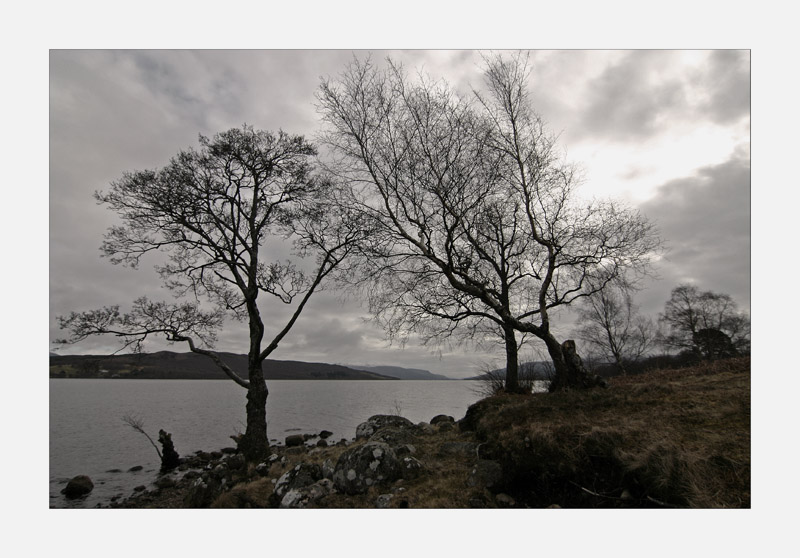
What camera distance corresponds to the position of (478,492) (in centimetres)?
615

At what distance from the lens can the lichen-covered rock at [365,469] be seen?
7.09 metres

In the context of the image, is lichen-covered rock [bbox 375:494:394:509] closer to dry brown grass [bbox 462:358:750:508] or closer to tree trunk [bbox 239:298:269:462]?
dry brown grass [bbox 462:358:750:508]

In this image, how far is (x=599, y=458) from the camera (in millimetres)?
5715

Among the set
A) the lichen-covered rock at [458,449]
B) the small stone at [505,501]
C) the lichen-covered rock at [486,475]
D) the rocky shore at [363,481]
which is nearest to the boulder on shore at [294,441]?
the rocky shore at [363,481]

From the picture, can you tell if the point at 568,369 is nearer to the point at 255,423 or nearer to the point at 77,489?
the point at 255,423

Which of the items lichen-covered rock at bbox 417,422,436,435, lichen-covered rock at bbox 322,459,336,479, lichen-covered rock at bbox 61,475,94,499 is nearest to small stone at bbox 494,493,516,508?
lichen-covered rock at bbox 322,459,336,479

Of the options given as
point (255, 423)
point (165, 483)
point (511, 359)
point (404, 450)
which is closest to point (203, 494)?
point (255, 423)

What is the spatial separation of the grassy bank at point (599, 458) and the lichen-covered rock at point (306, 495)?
153 millimetres

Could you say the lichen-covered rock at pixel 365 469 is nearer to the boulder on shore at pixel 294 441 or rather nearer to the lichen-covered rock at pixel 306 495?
the lichen-covered rock at pixel 306 495

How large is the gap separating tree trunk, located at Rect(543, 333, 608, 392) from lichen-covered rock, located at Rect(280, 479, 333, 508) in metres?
7.59

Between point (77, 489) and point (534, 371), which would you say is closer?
point (77, 489)

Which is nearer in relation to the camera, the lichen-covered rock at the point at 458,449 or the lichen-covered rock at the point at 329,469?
the lichen-covered rock at the point at 329,469

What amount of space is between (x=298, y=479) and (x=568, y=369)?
8.56 metres

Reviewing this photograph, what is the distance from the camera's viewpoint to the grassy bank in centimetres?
493
